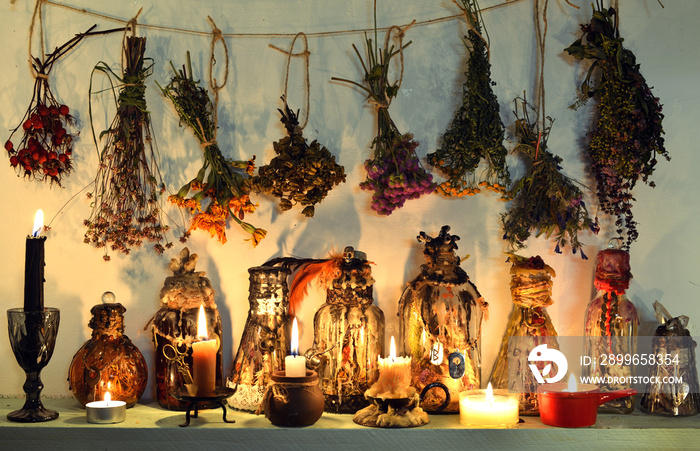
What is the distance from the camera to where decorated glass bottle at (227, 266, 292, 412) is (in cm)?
153

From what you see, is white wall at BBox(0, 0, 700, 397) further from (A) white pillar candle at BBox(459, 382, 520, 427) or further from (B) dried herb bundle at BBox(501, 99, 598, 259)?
(A) white pillar candle at BBox(459, 382, 520, 427)

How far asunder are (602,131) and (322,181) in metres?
0.66

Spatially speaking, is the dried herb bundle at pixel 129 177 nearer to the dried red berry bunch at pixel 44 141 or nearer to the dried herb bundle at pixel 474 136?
the dried red berry bunch at pixel 44 141

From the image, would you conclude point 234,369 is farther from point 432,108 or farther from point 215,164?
point 432,108

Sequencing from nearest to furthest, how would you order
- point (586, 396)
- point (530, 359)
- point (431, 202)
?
point (586, 396) → point (530, 359) → point (431, 202)

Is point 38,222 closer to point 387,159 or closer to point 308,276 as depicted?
point 308,276

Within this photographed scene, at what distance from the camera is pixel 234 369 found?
1.56 metres

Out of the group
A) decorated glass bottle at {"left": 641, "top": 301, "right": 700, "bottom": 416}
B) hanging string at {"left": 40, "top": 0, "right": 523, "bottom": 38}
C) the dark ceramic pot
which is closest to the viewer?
the dark ceramic pot

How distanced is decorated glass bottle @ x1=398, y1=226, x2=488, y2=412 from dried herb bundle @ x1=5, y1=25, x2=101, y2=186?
2.91 feet

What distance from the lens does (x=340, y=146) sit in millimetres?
1689

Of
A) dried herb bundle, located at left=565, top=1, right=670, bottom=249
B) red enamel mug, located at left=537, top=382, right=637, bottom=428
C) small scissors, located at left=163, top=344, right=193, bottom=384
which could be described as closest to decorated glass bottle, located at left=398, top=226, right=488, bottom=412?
red enamel mug, located at left=537, top=382, right=637, bottom=428

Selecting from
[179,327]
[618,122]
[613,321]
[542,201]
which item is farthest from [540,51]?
[179,327]

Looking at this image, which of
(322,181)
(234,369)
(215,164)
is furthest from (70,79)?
(234,369)

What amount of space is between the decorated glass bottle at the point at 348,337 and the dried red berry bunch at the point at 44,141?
721 millimetres
